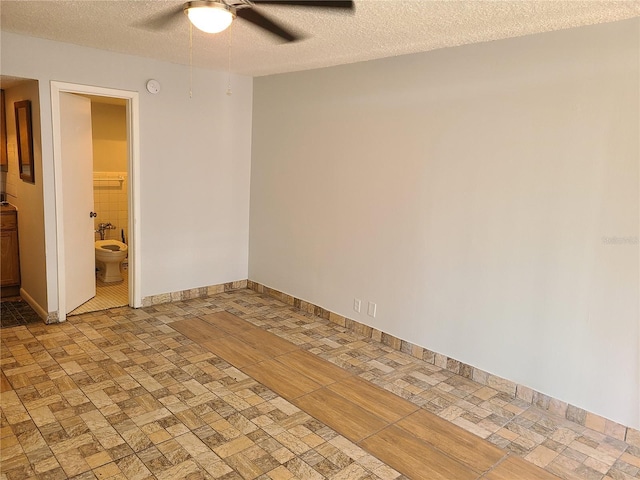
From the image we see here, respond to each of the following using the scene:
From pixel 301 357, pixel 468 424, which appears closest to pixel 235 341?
pixel 301 357

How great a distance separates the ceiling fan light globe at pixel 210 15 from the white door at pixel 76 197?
98.0 inches

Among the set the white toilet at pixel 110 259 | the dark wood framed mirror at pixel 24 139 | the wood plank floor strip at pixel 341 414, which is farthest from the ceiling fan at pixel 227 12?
the white toilet at pixel 110 259

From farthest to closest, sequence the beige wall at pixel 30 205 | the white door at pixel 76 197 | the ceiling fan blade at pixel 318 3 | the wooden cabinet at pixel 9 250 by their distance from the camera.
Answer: the wooden cabinet at pixel 9 250 → the white door at pixel 76 197 → the beige wall at pixel 30 205 → the ceiling fan blade at pixel 318 3

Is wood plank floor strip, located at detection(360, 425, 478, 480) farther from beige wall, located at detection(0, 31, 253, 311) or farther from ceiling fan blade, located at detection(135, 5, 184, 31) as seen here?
beige wall, located at detection(0, 31, 253, 311)

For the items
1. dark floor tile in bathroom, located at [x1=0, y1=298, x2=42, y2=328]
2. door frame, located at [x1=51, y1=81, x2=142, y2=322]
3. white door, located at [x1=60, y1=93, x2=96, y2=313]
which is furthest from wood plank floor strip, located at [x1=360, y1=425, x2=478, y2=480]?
dark floor tile in bathroom, located at [x1=0, y1=298, x2=42, y2=328]

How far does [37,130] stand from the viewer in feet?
12.9

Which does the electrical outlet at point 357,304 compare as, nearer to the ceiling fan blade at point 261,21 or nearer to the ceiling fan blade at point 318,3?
the ceiling fan blade at point 261,21

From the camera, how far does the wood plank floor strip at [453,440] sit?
2.57m

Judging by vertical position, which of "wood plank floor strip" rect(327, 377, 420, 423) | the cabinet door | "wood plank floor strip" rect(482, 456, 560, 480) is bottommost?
"wood plank floor strip" rect(482, 456, 560, 480)

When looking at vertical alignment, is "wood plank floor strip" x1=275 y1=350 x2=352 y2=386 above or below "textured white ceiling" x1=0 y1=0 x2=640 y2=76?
below

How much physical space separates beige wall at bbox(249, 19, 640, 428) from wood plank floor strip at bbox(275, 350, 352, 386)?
2.29 ft

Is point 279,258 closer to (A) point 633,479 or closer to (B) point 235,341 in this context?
(B) point 235,341

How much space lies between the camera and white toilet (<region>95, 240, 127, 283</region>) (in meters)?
5.36

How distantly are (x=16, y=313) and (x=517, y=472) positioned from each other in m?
4.37
